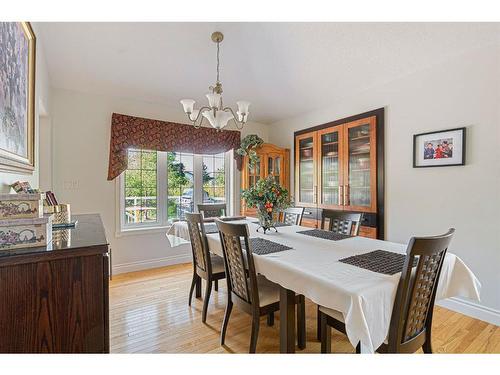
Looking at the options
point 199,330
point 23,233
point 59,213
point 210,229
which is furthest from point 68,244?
point 210,229

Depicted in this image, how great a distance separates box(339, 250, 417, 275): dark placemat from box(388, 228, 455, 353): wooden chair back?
0.10 metres

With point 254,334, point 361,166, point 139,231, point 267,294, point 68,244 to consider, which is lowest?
point 254,334

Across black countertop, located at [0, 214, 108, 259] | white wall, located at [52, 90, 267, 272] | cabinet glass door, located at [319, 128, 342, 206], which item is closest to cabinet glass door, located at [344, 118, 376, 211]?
cabinet glass door, located at [319, 128, 342, 206]

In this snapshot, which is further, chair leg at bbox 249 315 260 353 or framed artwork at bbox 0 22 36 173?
chair leg at bbox 249 315 260 353

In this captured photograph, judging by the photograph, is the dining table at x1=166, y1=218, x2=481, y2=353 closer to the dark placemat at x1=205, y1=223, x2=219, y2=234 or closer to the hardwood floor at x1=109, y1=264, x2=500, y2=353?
the dark placemat at x1=205, y1=223, x2=219, y2=234

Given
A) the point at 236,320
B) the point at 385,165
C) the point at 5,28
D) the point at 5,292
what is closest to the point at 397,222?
the point at 385,165

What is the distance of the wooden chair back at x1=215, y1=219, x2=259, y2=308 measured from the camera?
1.70m

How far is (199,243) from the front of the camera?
242cm

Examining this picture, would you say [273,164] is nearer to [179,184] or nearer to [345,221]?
[179,184]

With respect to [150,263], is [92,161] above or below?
above

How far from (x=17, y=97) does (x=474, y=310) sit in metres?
3.77

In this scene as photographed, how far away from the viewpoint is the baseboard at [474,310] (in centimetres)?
225

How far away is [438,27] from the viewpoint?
223cm
